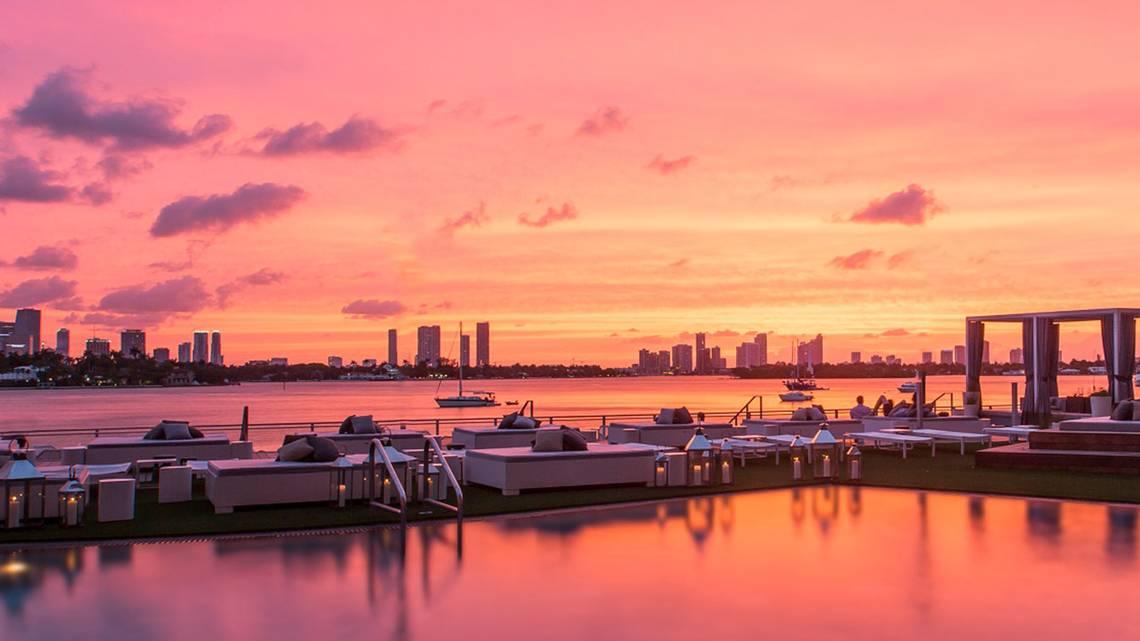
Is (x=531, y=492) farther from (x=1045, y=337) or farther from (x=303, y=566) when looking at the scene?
(x=1045, y=337)

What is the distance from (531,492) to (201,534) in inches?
208

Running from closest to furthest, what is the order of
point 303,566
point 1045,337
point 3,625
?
1. point 3,625
2. point 303,566
3. point 1045,337

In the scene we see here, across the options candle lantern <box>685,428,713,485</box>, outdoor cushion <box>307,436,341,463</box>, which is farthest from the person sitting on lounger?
outdoor cushion <box>307,436,341,463</box>

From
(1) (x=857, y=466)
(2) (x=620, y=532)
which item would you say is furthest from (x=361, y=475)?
(1) (x=857, y=466)

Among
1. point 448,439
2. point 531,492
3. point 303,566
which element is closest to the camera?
point 303,566

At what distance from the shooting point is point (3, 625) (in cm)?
692

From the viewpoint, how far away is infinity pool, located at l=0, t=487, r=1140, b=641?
6922 mm

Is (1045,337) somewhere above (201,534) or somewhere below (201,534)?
above

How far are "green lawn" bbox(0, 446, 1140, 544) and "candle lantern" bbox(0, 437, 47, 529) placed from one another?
0.86ft

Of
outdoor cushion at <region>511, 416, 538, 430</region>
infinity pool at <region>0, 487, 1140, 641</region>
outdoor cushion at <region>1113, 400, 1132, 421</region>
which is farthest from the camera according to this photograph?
outdoor cushion at <region>511, 416, 538, 430</region>

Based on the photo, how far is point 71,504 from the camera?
1145 centimetres

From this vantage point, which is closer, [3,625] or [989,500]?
[3,625]

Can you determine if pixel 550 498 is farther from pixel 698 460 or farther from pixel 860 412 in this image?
pixel 860 412

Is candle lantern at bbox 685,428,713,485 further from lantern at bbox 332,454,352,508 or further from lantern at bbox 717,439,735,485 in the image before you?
lantern at bbox 332,454,352,508
